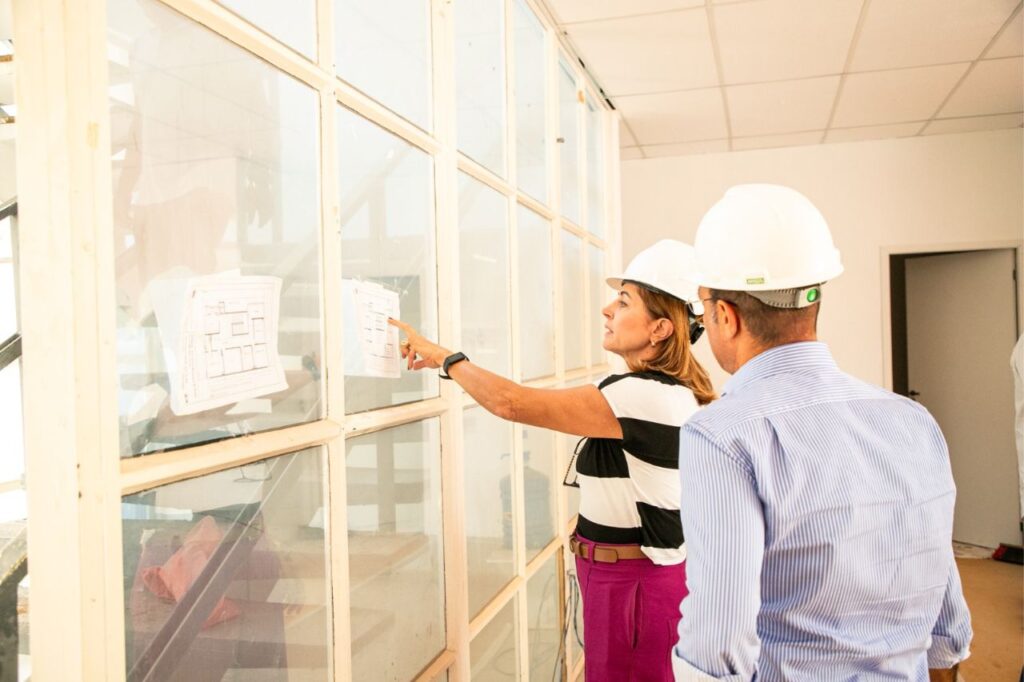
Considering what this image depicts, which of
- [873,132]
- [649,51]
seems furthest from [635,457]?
[873,132]

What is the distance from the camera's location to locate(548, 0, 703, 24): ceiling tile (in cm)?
249

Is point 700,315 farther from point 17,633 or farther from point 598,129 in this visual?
point 598,129

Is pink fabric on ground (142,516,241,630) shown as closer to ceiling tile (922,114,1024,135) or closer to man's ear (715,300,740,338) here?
man's ear (715,300,740,338)

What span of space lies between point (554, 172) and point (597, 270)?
88 cm

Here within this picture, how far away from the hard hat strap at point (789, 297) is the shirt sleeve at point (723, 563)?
23cm

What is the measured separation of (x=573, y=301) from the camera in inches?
115

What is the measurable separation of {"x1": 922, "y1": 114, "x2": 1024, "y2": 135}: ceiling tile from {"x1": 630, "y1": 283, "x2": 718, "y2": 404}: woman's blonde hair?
348cm

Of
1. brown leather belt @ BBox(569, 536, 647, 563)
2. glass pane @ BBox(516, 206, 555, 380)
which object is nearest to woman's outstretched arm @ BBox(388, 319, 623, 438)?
brown leather belt @ BBox(569, 536, 647, 563)

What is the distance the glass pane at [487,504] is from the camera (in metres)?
1.79

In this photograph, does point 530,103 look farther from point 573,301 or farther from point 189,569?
point 189,569

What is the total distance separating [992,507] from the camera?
483 centimetres

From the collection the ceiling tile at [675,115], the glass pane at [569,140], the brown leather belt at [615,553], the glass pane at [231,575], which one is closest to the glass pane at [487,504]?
the brown leather belt at [615,553]

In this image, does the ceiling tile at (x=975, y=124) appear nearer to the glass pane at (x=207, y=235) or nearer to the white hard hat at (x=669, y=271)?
the white hard hat at (x=669, y=271)

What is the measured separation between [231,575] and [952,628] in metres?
1.05
